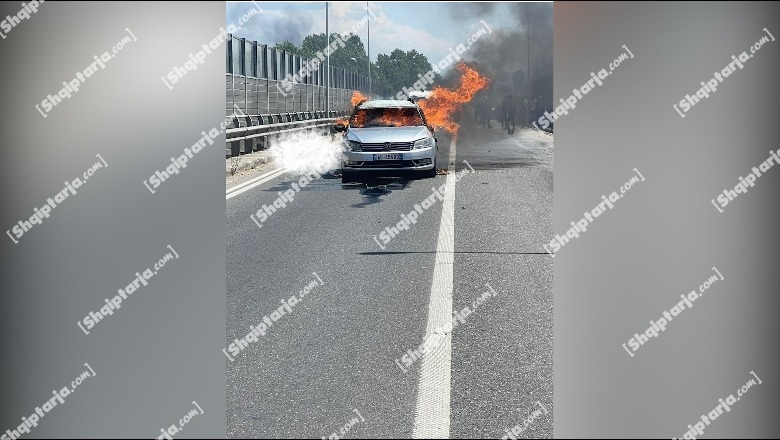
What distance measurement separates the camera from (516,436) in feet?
18.7

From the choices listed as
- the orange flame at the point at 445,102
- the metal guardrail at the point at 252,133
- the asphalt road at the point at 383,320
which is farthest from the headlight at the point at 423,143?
the orange flame at the point at 445,102

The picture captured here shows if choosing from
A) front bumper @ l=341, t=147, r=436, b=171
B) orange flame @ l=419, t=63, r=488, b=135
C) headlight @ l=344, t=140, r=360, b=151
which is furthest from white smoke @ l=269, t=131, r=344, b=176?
orange flame @ l=419, t=63, r=488, b=135

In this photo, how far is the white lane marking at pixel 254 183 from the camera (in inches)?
754

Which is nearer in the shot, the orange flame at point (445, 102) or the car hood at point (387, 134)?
the car hood at point (387, 134)

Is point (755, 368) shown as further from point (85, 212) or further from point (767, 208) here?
point (85, 212)

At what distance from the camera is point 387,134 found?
A: 22234 mm

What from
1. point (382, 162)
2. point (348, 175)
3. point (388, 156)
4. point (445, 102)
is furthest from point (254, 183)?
point (445, 102)

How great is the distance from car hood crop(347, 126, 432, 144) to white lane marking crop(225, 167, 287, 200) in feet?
6.08

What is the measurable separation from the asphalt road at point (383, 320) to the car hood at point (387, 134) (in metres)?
4.16

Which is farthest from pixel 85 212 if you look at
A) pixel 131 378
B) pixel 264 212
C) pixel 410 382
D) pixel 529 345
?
pixel 264 212

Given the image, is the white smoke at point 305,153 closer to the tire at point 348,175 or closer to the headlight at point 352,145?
the headlight at point 352,145

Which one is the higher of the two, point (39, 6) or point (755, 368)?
point (39, 6)

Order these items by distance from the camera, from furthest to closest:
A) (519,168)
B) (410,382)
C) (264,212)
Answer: (519,168) < (264,212) < (410,382)

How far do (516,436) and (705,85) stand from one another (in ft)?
9.35
